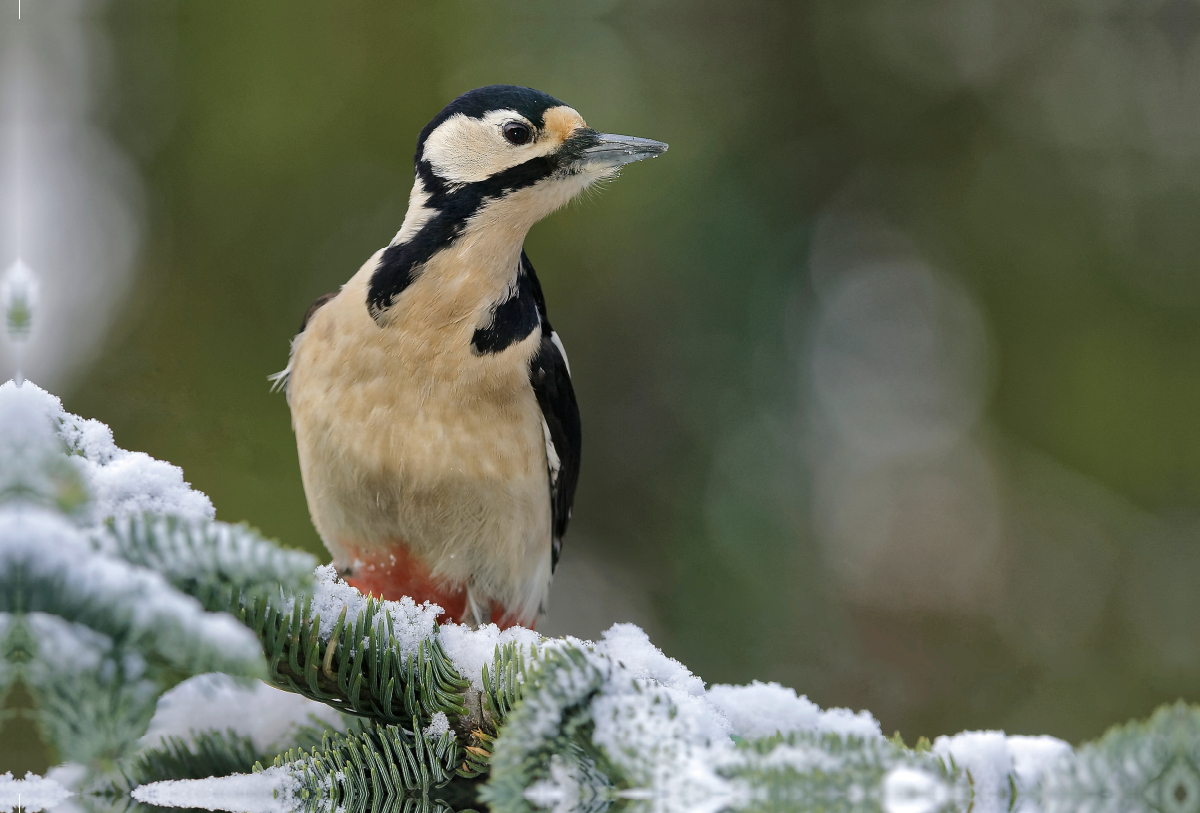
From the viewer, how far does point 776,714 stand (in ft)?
3.73

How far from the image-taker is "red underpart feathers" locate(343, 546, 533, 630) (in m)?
1.88

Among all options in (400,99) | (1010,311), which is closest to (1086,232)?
(1010,311)

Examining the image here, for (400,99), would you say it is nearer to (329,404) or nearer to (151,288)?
(151,288)

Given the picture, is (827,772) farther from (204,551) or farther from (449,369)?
(449,369)

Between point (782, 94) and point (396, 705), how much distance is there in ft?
8.47

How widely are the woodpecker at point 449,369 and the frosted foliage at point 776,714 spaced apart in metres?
0.76

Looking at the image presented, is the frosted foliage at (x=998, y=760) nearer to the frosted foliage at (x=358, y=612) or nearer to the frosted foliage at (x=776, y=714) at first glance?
the frosted foliage at (x=776, y=714)

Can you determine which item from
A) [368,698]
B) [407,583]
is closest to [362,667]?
[368,698]

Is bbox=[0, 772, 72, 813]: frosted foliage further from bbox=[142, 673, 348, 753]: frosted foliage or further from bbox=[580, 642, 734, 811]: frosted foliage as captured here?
bbox=[580, 642, 734, 811]: frosted foliage

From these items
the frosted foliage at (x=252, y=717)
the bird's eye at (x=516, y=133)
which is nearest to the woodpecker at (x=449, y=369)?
the bird's eye at (x=516, y=133)

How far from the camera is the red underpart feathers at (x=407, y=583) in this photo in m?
1.88

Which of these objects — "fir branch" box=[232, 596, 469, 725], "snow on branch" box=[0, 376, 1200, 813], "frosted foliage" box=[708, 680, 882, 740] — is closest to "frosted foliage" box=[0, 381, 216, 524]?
"snow on branch" box=[0, 376, 1200, 813]

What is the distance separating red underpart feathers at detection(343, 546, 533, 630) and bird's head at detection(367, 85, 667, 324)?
484 millimetres

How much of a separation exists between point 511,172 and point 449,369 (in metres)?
0.38
